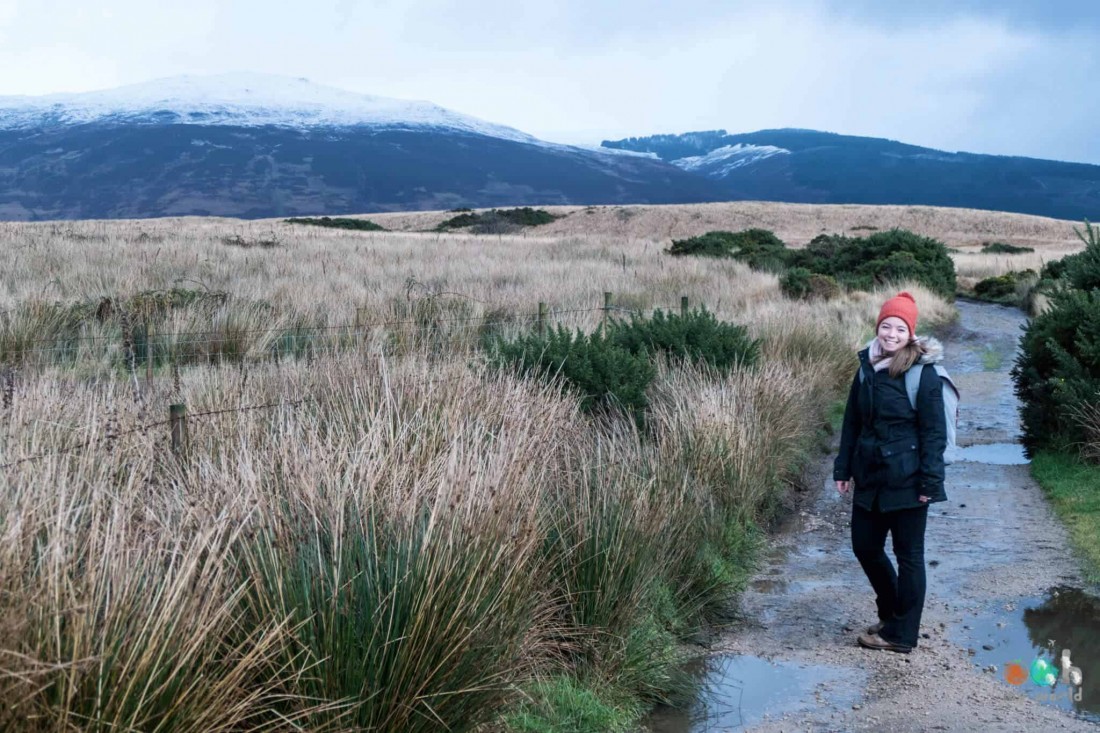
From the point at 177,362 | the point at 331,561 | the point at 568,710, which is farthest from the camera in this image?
the point at 177,362

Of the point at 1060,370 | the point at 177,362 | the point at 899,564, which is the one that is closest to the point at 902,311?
the point at 899,564

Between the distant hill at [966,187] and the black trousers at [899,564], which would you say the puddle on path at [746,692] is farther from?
the distant hill at [966,187]

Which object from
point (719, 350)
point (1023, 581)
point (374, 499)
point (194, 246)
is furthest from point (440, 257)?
point (374, 499)

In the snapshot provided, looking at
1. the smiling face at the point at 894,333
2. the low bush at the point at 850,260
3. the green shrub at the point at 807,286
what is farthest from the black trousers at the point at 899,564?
the low bush at the point at 850,260

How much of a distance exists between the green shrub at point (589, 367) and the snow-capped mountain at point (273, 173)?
116 m

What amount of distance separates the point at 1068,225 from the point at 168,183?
11737 cm

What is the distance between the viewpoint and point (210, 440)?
4.73 meters

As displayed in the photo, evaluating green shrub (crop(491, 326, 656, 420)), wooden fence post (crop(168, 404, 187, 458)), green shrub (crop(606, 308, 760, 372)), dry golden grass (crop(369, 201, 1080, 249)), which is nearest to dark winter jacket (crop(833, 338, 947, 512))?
green shrub (crop(491, 326, 656, 420))

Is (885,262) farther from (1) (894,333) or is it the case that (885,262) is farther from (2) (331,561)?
(2) (331,561)

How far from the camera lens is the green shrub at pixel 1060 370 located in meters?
8.37

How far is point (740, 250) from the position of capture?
3344 centimetres

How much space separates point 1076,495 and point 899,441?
11.9 feet

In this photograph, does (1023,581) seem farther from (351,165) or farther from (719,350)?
(351,165)

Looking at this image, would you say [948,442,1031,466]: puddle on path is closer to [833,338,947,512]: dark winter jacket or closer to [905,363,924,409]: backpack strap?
[833,338,947,512]: dark winter jacket
